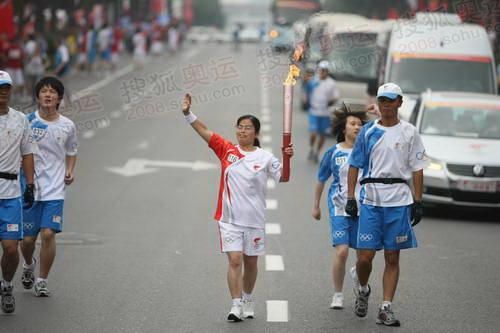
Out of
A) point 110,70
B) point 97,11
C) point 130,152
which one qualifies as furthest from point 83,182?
point 97,11

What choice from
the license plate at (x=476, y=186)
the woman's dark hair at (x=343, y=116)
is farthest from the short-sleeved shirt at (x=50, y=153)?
the license plate at (x=476, y=186)

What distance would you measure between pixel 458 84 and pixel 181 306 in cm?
1274

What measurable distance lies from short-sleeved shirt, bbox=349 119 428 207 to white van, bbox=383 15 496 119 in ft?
39.7

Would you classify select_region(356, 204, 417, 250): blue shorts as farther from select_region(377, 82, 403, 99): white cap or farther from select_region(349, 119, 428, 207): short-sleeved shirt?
select_region(377, 82, 403, 99): white cap

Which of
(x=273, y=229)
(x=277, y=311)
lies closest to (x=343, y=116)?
(x=277, y=311)

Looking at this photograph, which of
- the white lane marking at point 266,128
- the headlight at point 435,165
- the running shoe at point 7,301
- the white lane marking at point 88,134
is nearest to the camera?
the running shoe at point 7,301

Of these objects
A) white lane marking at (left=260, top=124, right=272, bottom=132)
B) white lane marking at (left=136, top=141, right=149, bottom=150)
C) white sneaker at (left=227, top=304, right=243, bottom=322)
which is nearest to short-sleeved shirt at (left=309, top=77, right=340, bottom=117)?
white lane marking at (left=136, top=141, right=149, bottom=150)

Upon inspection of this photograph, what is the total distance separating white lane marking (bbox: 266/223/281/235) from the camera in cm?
1373

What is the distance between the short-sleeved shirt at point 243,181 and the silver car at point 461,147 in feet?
20.3

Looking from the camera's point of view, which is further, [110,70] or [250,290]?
[110,70]

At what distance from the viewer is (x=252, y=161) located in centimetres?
920

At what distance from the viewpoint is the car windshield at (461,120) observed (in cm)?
1612

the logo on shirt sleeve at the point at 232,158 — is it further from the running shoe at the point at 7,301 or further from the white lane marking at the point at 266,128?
the white lane marking at the point at 266,128

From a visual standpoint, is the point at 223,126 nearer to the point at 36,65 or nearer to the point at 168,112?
the point at 168,112
